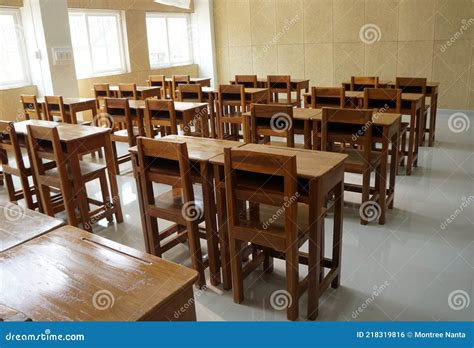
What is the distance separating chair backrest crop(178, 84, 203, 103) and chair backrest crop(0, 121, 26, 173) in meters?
2.66

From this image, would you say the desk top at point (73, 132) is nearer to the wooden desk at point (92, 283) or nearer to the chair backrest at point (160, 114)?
the chair backrest at point (160, 114)

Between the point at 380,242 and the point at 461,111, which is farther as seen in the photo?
the point at 461,111

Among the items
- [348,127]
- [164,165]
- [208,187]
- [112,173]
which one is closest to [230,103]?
[112,173]

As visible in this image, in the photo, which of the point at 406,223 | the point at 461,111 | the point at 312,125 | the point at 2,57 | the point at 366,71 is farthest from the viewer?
the point at 366,71

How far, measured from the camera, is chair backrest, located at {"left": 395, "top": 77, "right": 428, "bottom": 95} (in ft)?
15.9

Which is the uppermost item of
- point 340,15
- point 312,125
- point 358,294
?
point 340,15

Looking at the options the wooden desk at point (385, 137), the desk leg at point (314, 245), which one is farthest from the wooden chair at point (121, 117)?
the desk leg at point (314, 245)

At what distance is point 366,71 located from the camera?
26.4ft

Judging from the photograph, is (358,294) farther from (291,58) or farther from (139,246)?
(291,58)

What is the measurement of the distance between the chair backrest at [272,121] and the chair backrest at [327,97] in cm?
93

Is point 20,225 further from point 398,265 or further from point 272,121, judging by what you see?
point 272,121

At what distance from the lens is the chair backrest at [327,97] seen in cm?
430

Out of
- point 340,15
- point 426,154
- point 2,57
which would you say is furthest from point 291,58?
point 2,57

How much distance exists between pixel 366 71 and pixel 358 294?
6531mm
